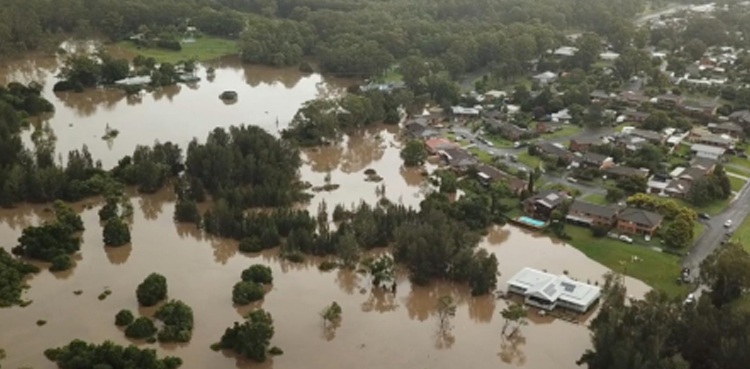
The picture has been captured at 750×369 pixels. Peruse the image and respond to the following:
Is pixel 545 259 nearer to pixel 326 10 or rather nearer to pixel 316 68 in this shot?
pixel 316 68

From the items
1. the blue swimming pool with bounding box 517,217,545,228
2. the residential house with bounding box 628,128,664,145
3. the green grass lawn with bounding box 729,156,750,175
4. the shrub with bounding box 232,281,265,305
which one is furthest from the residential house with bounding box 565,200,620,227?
the shrub with bounding box 232,281,265,305

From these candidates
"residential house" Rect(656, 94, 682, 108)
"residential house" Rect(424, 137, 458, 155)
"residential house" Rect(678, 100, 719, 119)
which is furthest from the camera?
"residential house" Rect(656, 94, 682, 108)

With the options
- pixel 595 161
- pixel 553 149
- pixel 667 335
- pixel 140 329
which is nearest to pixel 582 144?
pixel 553 149

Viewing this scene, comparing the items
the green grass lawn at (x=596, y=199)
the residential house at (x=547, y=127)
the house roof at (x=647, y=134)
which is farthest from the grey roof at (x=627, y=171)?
the residential house at (x=547, y=127)

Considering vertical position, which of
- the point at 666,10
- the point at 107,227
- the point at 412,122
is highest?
the point at 107,227

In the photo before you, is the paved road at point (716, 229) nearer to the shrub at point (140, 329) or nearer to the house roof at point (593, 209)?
the house roof at point (593, 209)

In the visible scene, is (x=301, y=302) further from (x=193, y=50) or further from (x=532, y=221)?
(x=193, y=50)

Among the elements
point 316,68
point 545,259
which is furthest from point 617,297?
point 316,68

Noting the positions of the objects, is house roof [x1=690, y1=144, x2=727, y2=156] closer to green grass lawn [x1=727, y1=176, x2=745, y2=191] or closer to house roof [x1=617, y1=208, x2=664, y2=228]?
green grass lawn [x1=727, y1=176, x2=745, y2=191]
